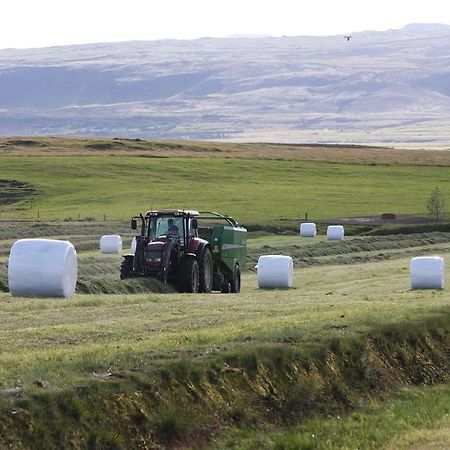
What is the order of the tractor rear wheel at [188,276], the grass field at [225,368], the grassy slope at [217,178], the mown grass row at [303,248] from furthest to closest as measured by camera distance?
the grassy slope at [217,178] < the mown grass row at [303,248] < the tractor rear wheel at [188,276] < the grass field at [225,368]

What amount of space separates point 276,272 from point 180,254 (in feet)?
14.1

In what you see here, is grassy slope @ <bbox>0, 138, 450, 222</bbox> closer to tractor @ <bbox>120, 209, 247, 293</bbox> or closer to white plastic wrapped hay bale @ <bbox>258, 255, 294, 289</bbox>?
white plastic wrapped hay bale @ <bbox>258, 255, 294, 289</bbox>

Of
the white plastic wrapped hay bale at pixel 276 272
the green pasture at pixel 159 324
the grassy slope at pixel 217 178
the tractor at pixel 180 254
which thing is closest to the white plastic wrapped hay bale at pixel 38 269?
the green pasture at pixel 159 324

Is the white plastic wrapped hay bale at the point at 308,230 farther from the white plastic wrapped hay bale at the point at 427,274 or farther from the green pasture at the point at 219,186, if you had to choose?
the white plastic wrapped hay bale at the point at 427,274

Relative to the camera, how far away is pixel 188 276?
35.2m

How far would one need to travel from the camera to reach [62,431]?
16.8 m

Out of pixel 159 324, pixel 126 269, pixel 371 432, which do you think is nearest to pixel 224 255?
pixel 126 269

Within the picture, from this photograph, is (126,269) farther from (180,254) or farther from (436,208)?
(436,208)

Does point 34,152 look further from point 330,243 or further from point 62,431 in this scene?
point 62,431

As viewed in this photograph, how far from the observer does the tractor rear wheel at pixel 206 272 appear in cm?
3656

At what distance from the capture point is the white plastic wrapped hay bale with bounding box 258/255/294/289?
128ft

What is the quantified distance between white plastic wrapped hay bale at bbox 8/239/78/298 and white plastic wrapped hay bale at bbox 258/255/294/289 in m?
10.4

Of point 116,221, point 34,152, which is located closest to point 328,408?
point 116,221

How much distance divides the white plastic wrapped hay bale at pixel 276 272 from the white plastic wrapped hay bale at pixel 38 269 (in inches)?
409
